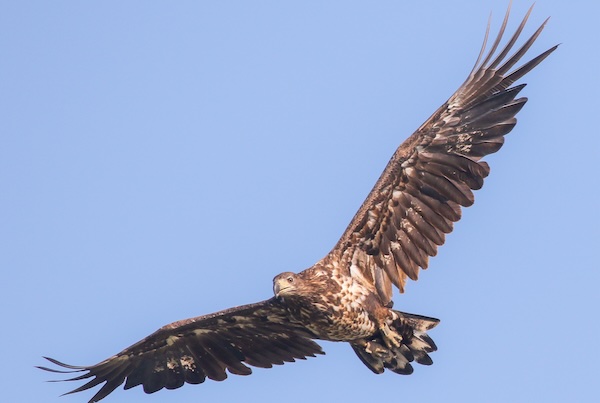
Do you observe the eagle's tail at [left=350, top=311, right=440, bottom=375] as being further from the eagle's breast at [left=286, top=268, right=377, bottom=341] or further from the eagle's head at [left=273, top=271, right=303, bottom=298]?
the eagle's head at [left=273, top=271, right=303, bottom=298]

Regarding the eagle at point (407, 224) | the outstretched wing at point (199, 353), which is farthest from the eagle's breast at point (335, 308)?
the outstretched wing at point (199, 353)

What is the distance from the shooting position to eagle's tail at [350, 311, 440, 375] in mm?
17406

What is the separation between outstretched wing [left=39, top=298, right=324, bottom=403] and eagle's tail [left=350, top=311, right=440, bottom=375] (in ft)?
2.65

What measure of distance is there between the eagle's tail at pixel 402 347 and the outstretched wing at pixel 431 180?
44cm

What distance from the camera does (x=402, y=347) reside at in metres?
17.5

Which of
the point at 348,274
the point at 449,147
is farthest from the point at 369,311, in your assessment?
the point at 449,147

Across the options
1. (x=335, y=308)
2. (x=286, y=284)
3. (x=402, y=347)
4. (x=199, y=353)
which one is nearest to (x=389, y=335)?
(x=402, y=347)

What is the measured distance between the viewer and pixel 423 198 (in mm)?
17453

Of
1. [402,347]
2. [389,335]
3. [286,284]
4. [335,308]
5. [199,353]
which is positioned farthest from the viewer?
[199,353]

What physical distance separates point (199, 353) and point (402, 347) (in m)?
2.74

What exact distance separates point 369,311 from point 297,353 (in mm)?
1431

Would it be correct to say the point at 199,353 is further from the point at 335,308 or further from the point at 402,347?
the point at 402,347

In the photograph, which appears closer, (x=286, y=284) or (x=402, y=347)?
(x=286, y=284)

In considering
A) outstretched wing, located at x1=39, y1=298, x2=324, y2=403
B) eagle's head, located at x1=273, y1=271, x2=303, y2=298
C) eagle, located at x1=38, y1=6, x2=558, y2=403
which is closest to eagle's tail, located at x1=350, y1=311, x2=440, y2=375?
eagle, located at x1=38, y1=6, x2=558, y2=403
